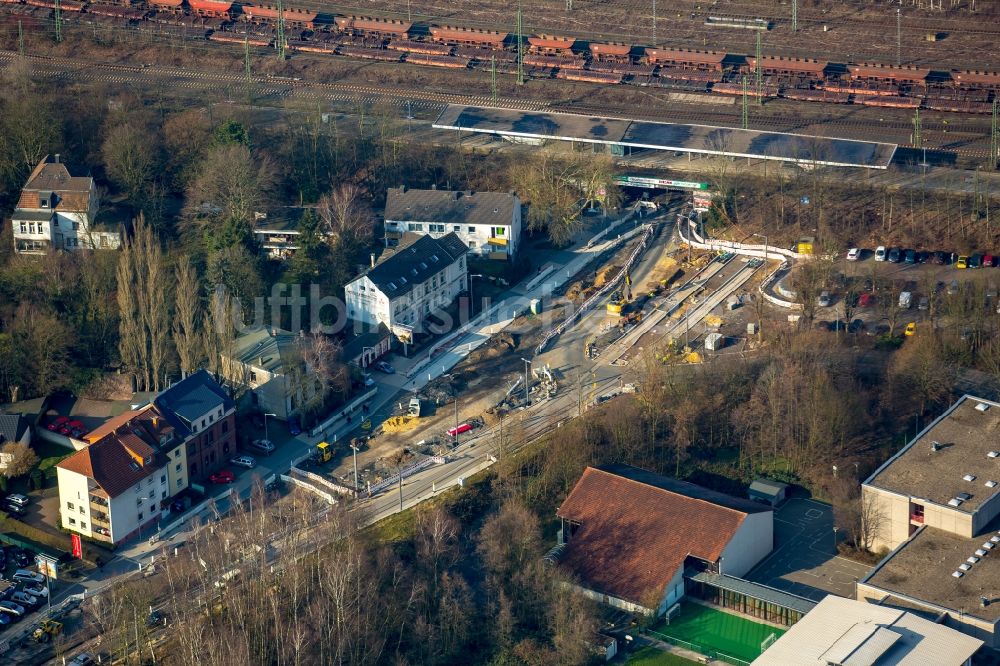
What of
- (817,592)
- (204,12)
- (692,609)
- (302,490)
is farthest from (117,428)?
(204,12)

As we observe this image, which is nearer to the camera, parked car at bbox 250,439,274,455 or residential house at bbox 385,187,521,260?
parked car at bbox 250,439,274,455

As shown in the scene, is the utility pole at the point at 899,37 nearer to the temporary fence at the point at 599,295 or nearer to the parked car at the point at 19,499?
the temporary fence at the point at 599,295

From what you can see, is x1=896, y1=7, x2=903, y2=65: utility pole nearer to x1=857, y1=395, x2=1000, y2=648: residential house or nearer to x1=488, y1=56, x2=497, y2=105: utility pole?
x1=488, y1=56, x2=497, y2=105: utility pole

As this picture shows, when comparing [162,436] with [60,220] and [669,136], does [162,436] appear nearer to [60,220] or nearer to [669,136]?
[60,220]

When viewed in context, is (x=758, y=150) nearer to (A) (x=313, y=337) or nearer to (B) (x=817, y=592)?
(A) (x=313, y=337)

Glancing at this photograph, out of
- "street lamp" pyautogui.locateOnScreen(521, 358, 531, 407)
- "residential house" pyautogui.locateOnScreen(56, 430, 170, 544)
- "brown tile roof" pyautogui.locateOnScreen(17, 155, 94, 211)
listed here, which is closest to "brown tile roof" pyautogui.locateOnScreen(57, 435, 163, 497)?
"residential house" pyautogui.locateOnScreen(56, 430, 170, 544)

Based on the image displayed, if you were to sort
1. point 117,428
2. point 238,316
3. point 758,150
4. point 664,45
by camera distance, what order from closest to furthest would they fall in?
1. point 117,428
2. point 238,316
3. point 758,150
4. point 664,45

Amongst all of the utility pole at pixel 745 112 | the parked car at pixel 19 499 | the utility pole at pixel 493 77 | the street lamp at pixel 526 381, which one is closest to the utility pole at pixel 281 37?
the utility pole at pixel 493 77
